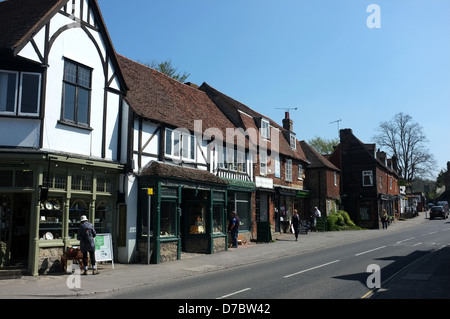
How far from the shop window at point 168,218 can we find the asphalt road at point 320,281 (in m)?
3.50

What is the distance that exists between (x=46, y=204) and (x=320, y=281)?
8912 millimetres

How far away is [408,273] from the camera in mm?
12125

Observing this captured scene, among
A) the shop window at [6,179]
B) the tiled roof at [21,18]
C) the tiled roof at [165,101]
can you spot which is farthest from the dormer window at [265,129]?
the shop window at [6,179]

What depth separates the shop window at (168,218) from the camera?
16.6 meters

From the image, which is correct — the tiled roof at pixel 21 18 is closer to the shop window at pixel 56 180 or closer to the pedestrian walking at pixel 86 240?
the shop window at pixel 56 180

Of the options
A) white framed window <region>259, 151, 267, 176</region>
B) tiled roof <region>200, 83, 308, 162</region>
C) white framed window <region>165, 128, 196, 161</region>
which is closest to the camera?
white framed window <region>165, 128, 196, 161</region>

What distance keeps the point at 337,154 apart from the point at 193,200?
29.4 meters

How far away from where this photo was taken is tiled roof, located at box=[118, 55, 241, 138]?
57.6 feet

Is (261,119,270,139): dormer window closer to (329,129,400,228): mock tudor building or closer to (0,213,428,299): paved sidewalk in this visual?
(0,213,428,299): paved sidewalk

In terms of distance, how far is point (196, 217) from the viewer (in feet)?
64.4

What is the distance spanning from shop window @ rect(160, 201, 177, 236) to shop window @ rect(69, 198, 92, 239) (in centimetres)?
327

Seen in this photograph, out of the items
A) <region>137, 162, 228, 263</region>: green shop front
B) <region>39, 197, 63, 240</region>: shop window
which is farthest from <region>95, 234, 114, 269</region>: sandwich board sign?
<region>137, 162, 228, 263</region>: green shop front

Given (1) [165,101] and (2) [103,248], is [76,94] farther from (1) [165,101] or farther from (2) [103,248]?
(1) [165,101]
